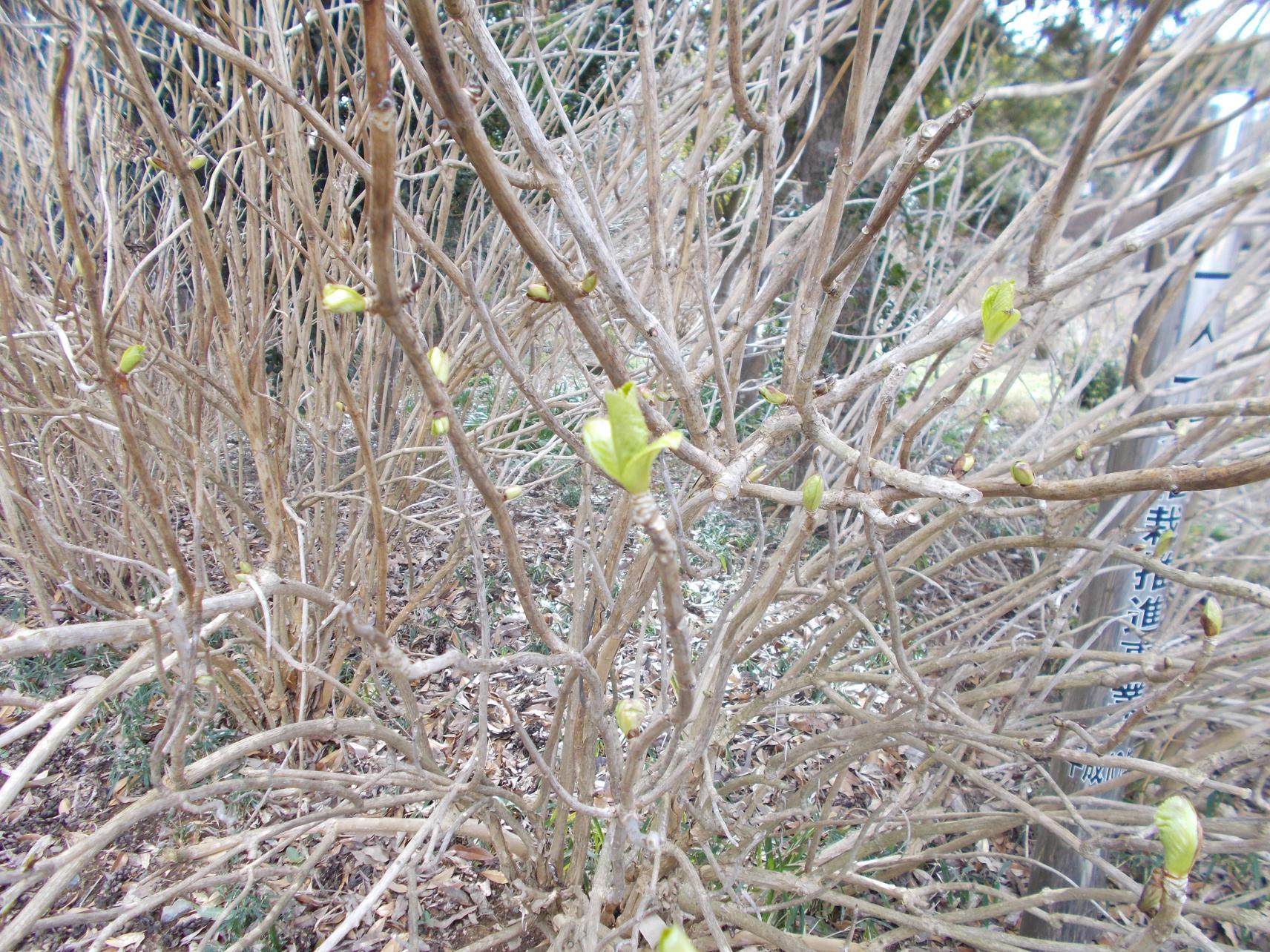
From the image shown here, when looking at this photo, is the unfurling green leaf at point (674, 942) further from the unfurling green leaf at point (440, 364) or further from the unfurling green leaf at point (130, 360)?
the unfurling green leaf at point (130, 360)

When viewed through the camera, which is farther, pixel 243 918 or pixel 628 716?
pixel 243 918

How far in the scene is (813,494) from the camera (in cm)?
97

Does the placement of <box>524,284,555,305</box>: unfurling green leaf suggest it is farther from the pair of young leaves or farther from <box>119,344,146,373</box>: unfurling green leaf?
<box>119,344,146,373</box>: unfurling green leaf

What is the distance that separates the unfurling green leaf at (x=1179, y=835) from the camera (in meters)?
0.76

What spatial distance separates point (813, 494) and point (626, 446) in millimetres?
460

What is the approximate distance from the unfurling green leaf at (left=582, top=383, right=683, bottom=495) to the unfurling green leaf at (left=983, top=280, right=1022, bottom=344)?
1.72ft

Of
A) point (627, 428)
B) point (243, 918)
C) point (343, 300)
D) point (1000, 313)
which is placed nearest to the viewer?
point (627, 428)

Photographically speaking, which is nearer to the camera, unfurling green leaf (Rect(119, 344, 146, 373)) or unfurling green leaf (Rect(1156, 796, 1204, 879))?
unfurling green leaf (Rect(1156, 796, 1204, 879))

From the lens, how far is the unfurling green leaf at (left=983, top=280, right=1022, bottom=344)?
89cm

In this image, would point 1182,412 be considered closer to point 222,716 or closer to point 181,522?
→ point 222,716

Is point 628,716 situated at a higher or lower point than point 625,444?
lower

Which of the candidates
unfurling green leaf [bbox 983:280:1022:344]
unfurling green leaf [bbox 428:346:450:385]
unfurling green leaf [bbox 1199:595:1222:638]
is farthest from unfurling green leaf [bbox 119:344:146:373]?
unfurling green leaf [bbox 1199:595:1222:638]

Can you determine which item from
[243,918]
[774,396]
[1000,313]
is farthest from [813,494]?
[243,918]

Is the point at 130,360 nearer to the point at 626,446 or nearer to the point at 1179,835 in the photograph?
the point at 626,446
